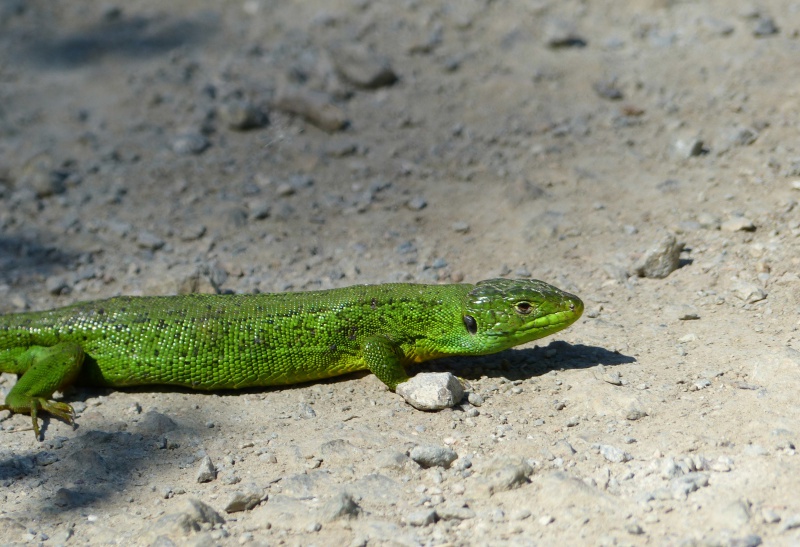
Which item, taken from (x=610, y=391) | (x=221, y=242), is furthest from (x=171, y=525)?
(x=221, y=242)

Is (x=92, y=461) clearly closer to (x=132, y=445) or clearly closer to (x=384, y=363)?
(x=132, y=445)

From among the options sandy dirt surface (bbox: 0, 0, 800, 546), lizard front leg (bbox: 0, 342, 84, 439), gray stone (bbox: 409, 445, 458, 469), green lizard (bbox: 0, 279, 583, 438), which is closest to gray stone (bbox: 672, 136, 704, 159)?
sandy dirt surface (bbox: 0, 0, 800, 546)

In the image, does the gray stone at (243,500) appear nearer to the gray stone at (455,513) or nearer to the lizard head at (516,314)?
the gray stone at (455,513)

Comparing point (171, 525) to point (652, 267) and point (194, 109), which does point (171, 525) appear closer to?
point (652, 267)

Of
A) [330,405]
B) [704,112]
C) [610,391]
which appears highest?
[704,112]

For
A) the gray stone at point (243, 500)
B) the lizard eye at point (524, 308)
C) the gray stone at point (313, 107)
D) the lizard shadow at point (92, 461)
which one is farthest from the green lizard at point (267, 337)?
the gray stone at point (313, 107)

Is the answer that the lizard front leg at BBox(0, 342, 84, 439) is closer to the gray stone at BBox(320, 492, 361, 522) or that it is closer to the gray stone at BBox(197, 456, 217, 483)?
the gray stone at BBox(197, 456, 217, 483)
